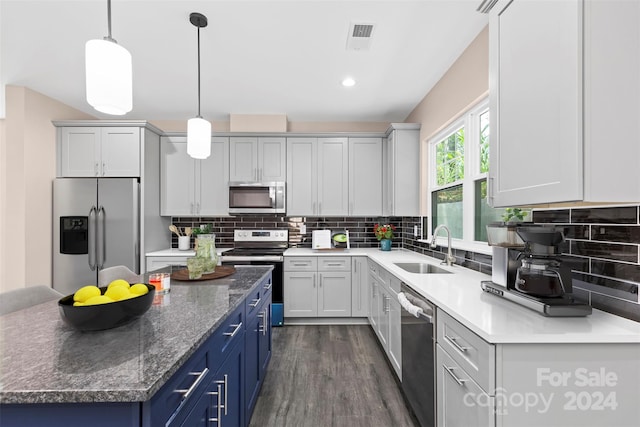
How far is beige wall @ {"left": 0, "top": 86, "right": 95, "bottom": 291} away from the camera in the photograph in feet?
10.1

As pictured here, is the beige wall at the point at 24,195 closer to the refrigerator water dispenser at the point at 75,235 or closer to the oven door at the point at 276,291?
the refrigerator water dispenser at the point at 75,235

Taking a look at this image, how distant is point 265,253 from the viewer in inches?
146

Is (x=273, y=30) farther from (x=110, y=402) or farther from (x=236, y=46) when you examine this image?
(x=110, y=402)

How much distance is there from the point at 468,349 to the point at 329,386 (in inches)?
57.0

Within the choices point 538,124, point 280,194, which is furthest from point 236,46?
point 538,124

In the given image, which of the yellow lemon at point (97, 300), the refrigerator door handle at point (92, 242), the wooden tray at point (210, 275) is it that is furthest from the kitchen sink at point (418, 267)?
the refrigerator door handle at point (92, 242)

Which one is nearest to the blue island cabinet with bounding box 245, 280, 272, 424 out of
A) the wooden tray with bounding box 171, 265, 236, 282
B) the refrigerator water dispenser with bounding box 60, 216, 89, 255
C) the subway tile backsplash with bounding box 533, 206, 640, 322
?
the wooden tray with bounding box 171, 265, 236, 282

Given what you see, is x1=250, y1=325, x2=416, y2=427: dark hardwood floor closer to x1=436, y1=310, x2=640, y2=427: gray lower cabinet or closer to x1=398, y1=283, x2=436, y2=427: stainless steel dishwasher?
x1=398, y1=283, x2=436, y2=427: stainless steel dishwasher

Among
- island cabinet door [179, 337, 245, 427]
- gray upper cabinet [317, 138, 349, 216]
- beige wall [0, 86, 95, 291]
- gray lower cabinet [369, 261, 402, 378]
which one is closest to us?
island cabinet door [179, 337, 245, 427]

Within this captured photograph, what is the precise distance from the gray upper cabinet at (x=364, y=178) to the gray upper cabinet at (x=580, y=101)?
270cm

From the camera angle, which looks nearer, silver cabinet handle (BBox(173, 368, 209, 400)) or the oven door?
silver cabinet handle (BBox(173, 368, 209, 400))

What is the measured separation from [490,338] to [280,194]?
10.3 feet

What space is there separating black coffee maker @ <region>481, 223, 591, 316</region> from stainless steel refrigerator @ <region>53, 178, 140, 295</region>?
A: 11.9ft

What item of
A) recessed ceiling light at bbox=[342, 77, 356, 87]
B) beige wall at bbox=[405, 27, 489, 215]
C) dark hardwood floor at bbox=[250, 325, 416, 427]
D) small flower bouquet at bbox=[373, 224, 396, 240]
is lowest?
dark hardwood floor at bbox=[250, 325, 416, 427]
